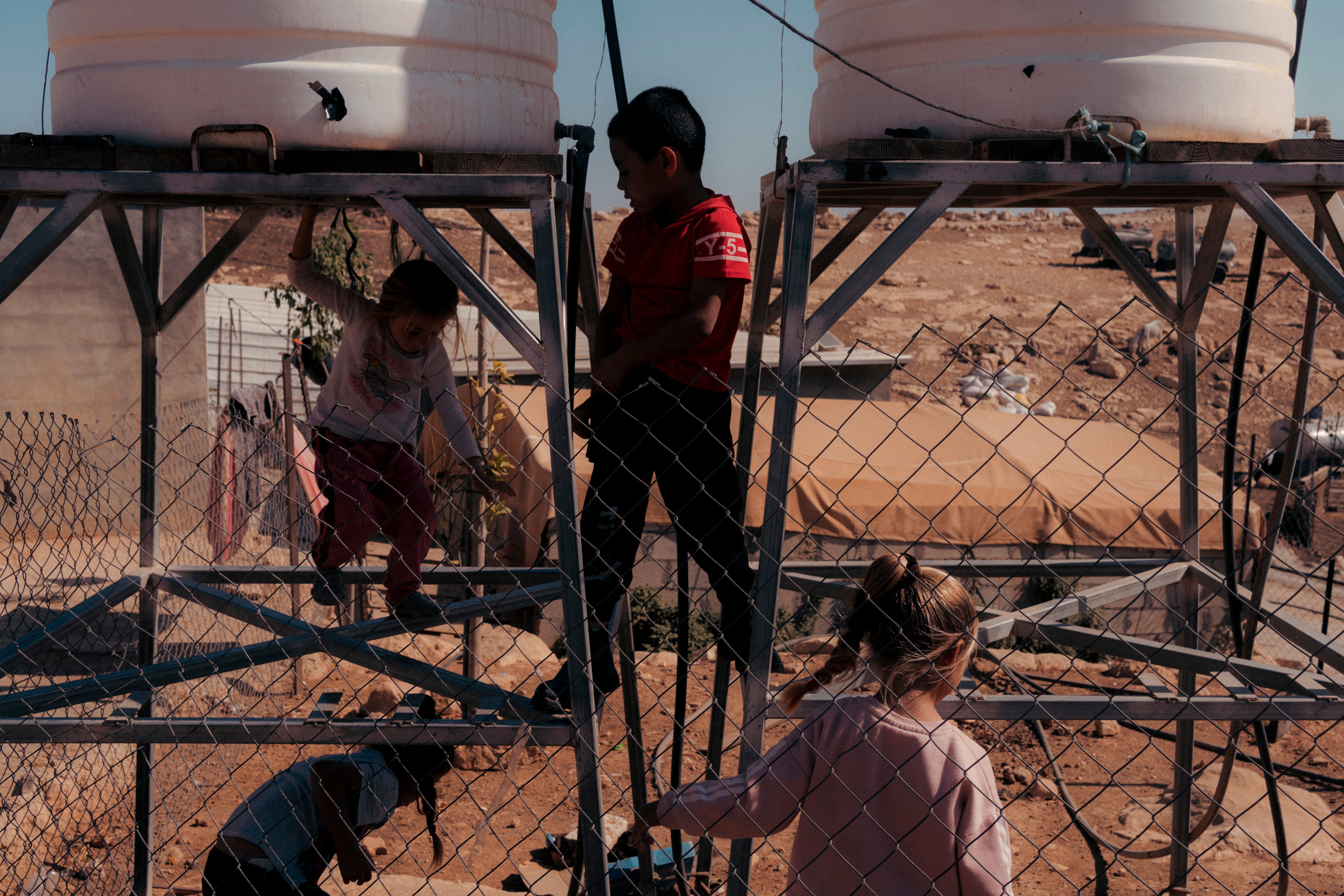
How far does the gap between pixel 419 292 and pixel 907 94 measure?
1771 millimetres

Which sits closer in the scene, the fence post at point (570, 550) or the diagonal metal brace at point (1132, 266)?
the fence post at point (570, 550)

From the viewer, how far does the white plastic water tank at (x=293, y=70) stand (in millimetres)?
2754

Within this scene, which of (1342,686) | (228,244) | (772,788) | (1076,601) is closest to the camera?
(772,788)

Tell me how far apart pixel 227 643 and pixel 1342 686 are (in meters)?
6.09

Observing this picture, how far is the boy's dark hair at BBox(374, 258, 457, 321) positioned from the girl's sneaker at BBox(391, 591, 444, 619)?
1.02m

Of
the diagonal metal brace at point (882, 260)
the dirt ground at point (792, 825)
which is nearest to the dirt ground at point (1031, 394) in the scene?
the dirt ground at point (792, 825)

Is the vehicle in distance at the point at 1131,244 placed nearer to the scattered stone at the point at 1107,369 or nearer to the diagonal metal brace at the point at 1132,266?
the scattered stone at the point at 1107,369

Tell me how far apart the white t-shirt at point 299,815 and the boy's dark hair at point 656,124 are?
2.17m

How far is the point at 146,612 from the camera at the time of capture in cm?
439

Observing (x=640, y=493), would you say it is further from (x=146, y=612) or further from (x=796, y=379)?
(x=146, y=612)

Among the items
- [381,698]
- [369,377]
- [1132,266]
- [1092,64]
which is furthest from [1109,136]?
[381,698]

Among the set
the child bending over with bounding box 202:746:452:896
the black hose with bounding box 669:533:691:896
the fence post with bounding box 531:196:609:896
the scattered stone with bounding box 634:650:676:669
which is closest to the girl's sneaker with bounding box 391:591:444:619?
the child bending over with bounding box 202:746:452:896

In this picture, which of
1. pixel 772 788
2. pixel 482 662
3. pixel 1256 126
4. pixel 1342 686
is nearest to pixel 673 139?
pixel 1256 126

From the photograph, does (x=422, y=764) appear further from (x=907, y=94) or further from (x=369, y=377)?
(x=907, y=94)
